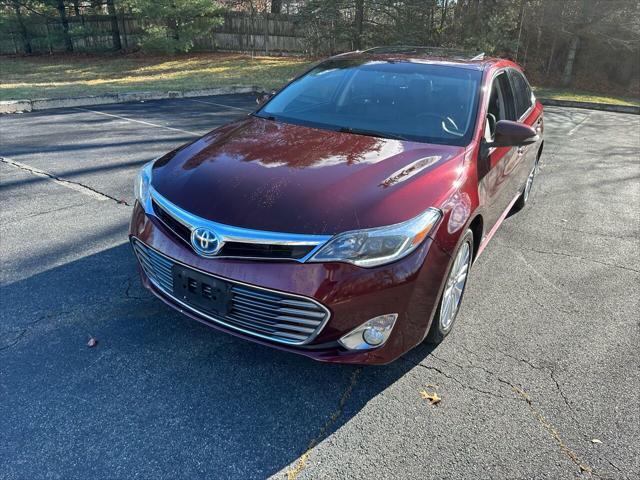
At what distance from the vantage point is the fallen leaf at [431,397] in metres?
2.54

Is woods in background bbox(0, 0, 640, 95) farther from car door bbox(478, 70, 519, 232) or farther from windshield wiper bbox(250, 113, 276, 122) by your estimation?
windshield wiper bbox(250, 113, 276, 122)

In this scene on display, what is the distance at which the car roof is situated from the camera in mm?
3898

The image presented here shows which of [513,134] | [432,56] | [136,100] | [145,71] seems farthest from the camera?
[145,71]

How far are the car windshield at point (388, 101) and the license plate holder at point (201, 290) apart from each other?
5.07 ft

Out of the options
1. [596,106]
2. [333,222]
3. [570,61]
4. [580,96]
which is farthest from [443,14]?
[333,222]

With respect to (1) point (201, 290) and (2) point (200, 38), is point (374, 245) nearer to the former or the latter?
(1) point (201, 290)

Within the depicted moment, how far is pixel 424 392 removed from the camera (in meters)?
2.60

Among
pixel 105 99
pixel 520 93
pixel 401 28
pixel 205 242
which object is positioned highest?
pixel 401 28

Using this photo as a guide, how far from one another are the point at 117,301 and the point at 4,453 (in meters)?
1.27

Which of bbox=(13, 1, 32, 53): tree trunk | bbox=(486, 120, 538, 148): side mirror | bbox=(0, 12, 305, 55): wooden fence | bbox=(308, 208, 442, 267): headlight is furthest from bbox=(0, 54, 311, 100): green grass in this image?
bbox=(308, 208, 442, 267): headlight

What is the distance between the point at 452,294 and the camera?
2.94m

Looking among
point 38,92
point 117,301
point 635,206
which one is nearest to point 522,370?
point 117,301

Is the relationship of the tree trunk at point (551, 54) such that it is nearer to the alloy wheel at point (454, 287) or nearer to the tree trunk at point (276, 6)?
the tree trunk at point (276, 6)

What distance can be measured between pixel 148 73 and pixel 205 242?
739 inches
